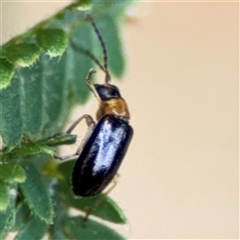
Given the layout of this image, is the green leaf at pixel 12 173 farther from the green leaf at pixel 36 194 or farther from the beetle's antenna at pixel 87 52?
the beetle's antenna at pixel 87 52

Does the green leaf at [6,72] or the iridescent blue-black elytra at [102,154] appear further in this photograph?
the iridescent blue-black elytra at [102,154]

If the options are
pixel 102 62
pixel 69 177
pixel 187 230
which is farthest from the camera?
pixel 187 230

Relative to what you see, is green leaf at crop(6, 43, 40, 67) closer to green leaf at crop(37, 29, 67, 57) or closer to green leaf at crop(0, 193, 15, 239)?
green leaf at crop(37, 29, 67, 57)

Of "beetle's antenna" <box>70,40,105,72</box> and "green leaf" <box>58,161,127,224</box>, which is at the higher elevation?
"beetle's antenna" <box>70,40,105,72</box>

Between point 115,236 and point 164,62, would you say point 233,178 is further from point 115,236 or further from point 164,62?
point 115,236

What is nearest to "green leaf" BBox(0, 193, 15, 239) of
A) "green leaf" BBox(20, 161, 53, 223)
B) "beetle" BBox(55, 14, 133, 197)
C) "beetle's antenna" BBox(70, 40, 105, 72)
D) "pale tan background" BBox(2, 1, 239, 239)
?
"green leaf" BBox(20, 161, 53, 223)

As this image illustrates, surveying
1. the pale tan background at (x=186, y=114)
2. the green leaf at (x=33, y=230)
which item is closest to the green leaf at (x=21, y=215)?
the green leaf at (x=33, y=230)

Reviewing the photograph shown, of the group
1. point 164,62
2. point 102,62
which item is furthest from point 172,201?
point 102,62
